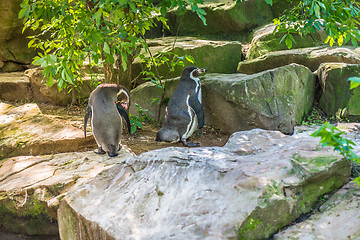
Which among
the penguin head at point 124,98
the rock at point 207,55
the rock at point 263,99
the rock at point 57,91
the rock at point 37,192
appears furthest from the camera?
the rock at point 57,91

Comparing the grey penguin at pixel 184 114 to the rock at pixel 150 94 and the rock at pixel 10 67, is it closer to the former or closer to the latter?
the rock at pixel 150 94

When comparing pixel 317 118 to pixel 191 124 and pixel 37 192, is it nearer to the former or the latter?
pixel 191 124

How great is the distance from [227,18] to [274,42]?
1840 mm

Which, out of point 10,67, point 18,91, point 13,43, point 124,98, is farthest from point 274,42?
point 10,67

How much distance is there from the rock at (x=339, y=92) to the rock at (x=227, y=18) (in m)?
3.73

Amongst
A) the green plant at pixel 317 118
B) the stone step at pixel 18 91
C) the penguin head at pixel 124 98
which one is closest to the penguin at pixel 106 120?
the penguin head at pixel 124 98

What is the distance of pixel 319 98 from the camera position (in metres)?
6.36

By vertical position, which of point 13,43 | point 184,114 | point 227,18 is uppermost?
point 227,18

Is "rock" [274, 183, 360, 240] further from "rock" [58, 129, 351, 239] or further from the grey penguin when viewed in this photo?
the grey penguin

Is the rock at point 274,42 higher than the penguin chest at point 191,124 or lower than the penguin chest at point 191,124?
higher

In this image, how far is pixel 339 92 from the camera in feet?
19.2

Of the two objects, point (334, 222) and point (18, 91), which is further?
point (18, 91)

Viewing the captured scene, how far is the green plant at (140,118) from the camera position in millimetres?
5613

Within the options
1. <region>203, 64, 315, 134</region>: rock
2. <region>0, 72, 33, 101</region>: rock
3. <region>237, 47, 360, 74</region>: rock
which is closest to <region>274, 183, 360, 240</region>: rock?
<region>203, 64, 315, 134</region>: rock
